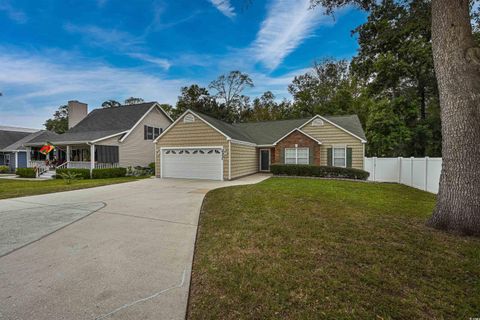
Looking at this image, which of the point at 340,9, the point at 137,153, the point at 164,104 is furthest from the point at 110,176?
the point at 164,104

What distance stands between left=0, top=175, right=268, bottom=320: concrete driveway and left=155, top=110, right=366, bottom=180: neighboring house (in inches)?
314

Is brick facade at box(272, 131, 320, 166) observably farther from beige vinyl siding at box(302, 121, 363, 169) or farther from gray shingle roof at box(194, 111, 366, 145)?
gray shingle roof at box(194, 111, 366, 145)

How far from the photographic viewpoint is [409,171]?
11.6m

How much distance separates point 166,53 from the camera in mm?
15781

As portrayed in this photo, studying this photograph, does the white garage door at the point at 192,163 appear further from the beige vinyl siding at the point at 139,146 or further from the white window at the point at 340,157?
the white window at the point at 340,157

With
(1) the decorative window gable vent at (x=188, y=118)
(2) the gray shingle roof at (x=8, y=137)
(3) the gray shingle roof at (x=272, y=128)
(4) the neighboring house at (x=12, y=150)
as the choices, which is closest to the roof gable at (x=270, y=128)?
(3) the gray shingle roof at (x=272, y=128)

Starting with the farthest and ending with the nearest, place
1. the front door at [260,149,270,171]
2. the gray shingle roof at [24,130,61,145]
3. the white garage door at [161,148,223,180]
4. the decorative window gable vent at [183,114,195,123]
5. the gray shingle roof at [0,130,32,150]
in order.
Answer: the gray shingle roof at [0,130,32,150], the gray shingle roof at [24,130,61,145], the front door at [260,149,270,171], the decorative window gable vent at [183,114,195,123], the white garage door at [161,148,223,180]

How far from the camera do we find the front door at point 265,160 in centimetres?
1880

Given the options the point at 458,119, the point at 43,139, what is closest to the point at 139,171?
the point at 43,139

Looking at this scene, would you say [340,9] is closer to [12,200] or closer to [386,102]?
[12,200]

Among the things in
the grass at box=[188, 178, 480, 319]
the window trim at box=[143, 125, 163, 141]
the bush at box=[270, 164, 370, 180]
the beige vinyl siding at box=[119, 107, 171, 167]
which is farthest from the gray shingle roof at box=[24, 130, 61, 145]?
the grass at box=[188, 178, 480, 319]

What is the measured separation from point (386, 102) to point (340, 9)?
629 inches

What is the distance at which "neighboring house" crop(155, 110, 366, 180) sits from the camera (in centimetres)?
1458

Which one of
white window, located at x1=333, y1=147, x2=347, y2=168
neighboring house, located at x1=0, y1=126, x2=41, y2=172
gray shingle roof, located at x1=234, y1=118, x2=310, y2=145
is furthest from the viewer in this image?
neighboring house, located at x1=0, y1=126, x2=41, y2=172
